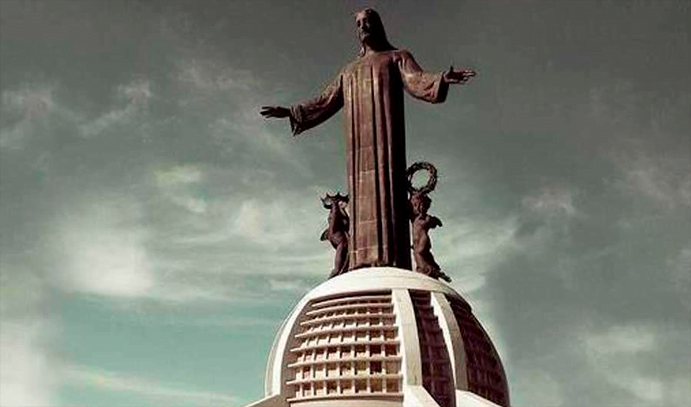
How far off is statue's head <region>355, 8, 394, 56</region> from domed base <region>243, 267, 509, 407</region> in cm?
533

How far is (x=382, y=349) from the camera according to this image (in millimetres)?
16547

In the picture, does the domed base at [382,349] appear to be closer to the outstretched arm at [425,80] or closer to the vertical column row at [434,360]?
the vertical column row at [434,360]

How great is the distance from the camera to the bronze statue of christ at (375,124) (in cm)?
1903

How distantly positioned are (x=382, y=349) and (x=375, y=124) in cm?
544

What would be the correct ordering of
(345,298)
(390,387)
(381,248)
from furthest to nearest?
(381,248)
(345,298)
(390,387)

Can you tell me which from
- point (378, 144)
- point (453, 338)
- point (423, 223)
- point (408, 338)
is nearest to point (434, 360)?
point (453, 338)

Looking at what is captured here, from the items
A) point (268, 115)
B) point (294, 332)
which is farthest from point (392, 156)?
point (294, 332)

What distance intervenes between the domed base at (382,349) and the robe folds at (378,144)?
113 centimetres

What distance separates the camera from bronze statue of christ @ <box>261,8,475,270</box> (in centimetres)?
1903

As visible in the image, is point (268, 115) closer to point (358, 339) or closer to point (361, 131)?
point (361, 131)

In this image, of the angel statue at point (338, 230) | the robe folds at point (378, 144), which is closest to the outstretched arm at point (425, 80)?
Result: the robe folds at point (378, 144)

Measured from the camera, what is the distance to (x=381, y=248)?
A: 18.9 metres

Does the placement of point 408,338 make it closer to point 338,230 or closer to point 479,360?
point 479,360

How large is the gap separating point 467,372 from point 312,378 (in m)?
Result: 2.76
